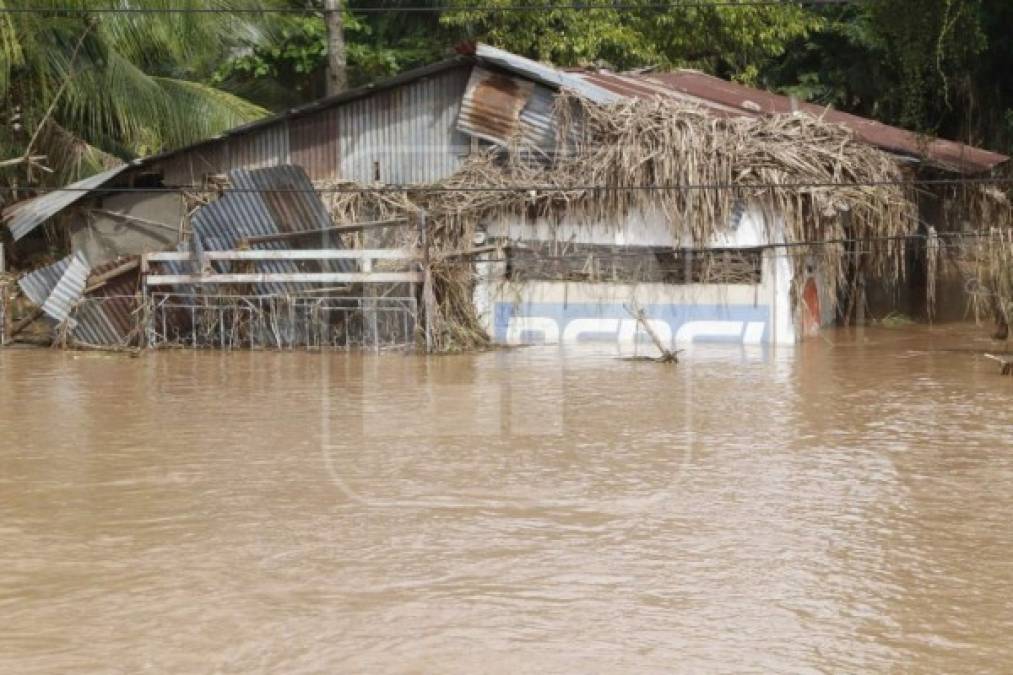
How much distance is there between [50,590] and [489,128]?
1153 cm

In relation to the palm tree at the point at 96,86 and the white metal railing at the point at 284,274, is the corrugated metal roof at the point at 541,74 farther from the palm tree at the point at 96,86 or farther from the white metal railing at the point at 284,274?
the palm tree at the point at 96,86

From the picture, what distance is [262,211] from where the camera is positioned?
659 inches

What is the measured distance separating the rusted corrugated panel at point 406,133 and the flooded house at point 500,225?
3 centimetres

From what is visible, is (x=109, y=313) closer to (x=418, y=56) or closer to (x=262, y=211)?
(x=262, y=211)

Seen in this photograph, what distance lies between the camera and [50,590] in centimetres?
627

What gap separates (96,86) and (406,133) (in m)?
4.81

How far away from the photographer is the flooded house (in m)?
16.0

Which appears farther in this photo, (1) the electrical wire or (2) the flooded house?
(2) the flooded house

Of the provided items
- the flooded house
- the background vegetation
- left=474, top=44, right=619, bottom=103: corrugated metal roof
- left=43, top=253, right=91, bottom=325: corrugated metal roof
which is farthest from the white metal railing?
the background vegetation

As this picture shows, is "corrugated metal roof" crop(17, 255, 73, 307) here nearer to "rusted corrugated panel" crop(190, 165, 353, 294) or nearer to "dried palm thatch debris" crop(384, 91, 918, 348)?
"rusted corrugated panel" crop(190, 165, 353, 294)

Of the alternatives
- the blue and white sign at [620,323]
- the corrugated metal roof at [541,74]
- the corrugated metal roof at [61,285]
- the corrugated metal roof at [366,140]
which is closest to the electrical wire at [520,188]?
the corrugated metal roof at [366,140]

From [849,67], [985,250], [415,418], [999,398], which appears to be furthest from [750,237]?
[849,67]

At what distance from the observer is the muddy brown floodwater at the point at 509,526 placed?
5.54m

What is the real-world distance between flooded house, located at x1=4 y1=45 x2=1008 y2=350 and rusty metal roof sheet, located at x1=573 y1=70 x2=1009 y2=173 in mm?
256
